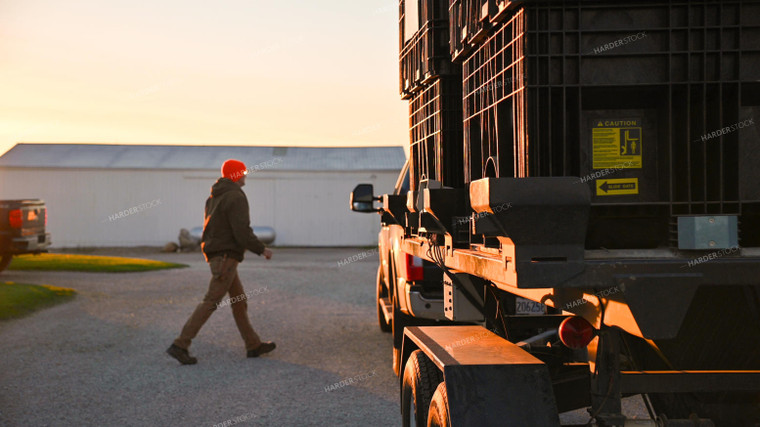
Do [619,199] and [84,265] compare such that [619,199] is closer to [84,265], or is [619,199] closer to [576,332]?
[576,332]

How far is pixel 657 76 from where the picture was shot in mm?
2781

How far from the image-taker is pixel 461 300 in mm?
4258

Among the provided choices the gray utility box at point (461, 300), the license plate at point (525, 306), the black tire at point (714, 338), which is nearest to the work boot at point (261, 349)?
the license plate at point (525, 306)

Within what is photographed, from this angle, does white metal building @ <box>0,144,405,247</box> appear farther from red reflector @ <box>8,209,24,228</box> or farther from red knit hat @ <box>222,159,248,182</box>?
red knit hat @ <box>222,159,248,182</box>

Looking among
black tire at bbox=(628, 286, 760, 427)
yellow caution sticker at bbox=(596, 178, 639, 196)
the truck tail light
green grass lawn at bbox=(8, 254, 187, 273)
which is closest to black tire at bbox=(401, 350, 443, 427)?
black tire at bbox=(628, 286, 760, 427)

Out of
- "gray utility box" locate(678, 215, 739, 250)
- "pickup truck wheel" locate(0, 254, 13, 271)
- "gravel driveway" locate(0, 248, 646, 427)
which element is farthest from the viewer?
"pickup truck wheel" locate(0, 254, 13, 271)

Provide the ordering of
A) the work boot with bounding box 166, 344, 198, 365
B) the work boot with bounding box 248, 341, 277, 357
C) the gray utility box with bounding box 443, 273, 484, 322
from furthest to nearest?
the work boot with bounding box 248, 341, 277, 357 < the work boot with bounding box 166, 344, 198, 365 < the gray utility box with bounding box 443, 273, 484, 322

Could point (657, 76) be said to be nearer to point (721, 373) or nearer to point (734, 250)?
point (734, 250)

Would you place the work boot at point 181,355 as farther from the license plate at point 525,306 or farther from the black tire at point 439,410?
the black tire at point 439,410

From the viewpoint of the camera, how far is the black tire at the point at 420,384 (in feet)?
11.7

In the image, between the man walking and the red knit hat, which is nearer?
the man walking

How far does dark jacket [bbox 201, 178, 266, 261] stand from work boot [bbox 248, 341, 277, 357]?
0.97 metres

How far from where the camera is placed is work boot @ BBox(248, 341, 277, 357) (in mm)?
8727

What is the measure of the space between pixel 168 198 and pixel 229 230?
90.0 feet
